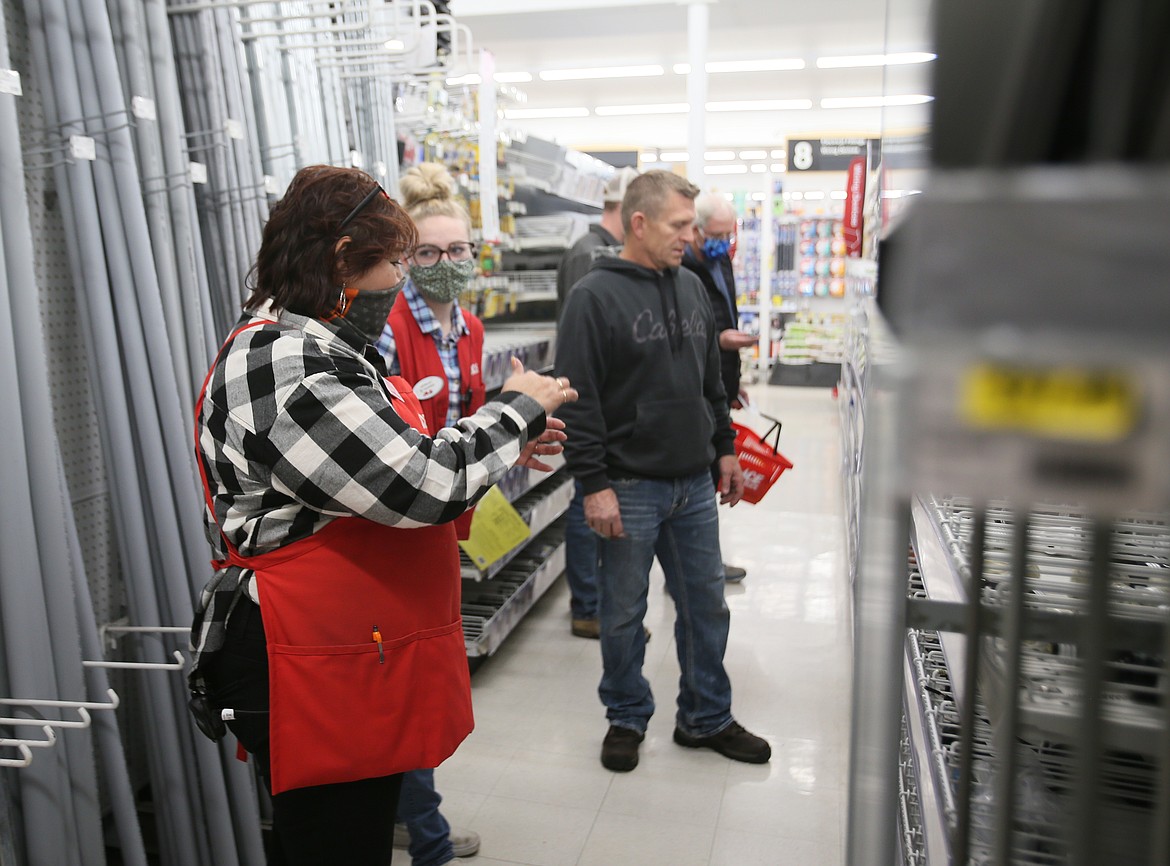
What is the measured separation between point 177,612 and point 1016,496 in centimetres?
234

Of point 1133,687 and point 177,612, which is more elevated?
point 1133,687

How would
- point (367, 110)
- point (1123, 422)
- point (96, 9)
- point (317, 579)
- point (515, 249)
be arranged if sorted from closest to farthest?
1. point (1123, 422)
2. point (317, 579)
3. point (96, 9)
4. point (367, 110)
5. point (515, 249)

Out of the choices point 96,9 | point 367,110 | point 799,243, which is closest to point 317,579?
point 96,9

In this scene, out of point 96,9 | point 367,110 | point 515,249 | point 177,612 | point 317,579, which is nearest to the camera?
point 317,579

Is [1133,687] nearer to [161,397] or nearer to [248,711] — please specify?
[248,711]

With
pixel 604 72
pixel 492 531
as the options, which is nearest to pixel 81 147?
pixel 492 531

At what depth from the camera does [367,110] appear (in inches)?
156

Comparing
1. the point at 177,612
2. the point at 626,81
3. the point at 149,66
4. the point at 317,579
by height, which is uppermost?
the point at 626,81

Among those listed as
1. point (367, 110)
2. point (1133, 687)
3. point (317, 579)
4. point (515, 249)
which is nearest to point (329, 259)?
point (317, 579)

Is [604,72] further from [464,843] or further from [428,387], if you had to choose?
[464,843]

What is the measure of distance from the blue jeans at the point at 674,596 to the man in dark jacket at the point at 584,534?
1.01 meters

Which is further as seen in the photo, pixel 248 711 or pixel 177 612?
pixel 177 612

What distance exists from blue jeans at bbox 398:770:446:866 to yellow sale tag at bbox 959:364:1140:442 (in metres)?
2.26

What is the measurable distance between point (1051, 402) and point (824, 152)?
14.5 metres
